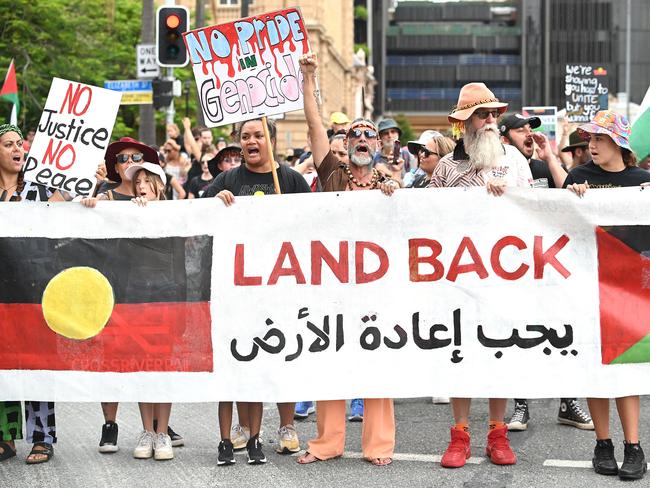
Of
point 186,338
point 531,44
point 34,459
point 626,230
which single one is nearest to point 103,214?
point 186,338

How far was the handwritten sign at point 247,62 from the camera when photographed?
7176 millimetres

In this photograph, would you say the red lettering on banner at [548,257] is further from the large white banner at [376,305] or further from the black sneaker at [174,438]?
the black sneaker at [174,438]

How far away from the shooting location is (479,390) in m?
6.70

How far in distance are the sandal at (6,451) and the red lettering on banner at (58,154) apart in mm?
1624

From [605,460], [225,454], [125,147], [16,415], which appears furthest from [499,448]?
[125,147]

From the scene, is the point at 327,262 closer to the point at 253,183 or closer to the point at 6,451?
the point at 253,183

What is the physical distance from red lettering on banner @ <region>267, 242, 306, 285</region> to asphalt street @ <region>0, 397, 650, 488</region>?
1.02 metres

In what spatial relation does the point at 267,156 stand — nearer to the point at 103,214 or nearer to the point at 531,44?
the point at 103,214

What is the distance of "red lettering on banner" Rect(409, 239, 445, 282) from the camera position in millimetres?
6809

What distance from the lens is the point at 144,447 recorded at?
22.9ft

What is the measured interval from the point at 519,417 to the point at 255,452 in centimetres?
198

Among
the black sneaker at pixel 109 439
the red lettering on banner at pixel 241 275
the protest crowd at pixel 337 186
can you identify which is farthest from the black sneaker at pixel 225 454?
the red lettering on banner at pixel 241 275

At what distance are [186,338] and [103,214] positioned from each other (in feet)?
2.88

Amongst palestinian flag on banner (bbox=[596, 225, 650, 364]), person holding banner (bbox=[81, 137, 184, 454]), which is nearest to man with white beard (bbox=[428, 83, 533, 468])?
palestinian flag on banner (bbox=[596, 225, 650, 364])
